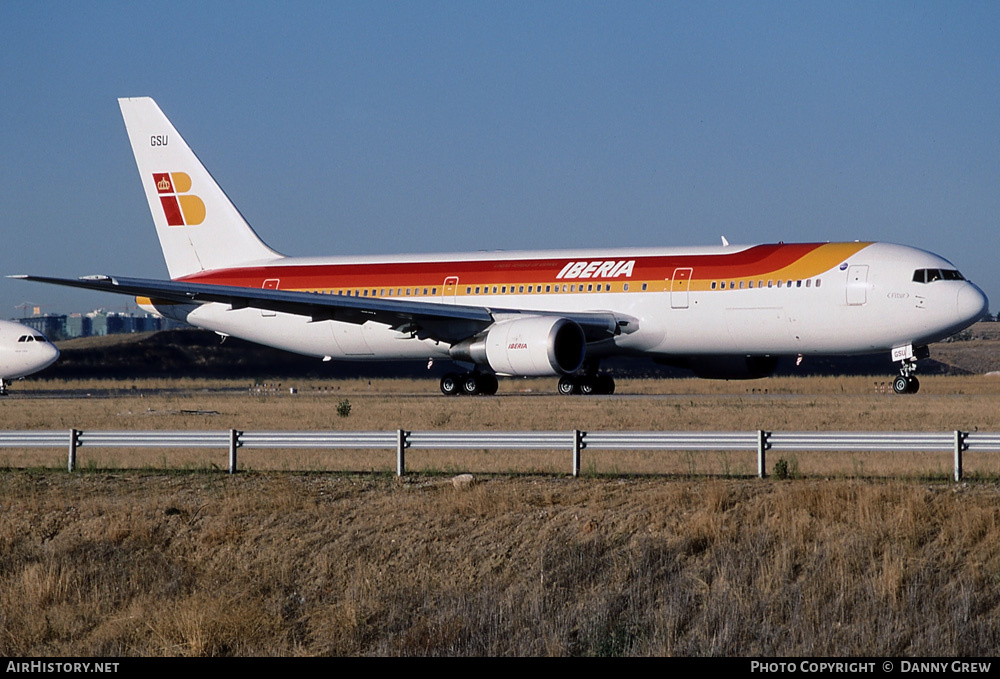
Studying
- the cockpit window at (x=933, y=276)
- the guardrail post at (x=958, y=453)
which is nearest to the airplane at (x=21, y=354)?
the cockpit window at (x=933, y=276)

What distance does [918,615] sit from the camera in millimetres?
13383

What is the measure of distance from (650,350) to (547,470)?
18.1m

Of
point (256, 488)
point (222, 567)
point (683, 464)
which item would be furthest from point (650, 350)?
point (222, 567)

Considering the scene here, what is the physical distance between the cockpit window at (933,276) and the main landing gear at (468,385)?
13.1 metres

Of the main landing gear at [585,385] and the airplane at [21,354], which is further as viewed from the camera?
the airplane at [21,354]

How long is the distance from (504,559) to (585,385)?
24365 millimetres

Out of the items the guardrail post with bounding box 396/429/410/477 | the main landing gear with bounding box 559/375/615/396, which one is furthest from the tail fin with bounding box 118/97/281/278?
the guardrail post with bounding box 396/429/410/477

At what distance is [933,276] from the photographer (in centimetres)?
3506

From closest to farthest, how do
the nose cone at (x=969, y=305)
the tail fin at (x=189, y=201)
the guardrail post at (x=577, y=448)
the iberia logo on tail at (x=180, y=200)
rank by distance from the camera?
the guardrail post at (x=577, y=448) < the nose cone at (x=969, y=305) < the tail fin at (x=189, y=201) < the iberia logo on tail at (x=180, y=200)

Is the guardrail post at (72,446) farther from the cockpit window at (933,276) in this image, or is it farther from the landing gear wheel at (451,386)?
the cockpit window at (933,276)

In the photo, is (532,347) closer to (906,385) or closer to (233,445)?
(906,385)

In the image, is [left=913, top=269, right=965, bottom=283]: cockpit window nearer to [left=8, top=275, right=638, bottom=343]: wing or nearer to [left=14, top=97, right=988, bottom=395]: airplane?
[left=14, top=97, right=988, bottom=395]: airplane

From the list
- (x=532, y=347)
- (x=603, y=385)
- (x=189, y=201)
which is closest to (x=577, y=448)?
(x=532, y=347)

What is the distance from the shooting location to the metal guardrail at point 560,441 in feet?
58.1
